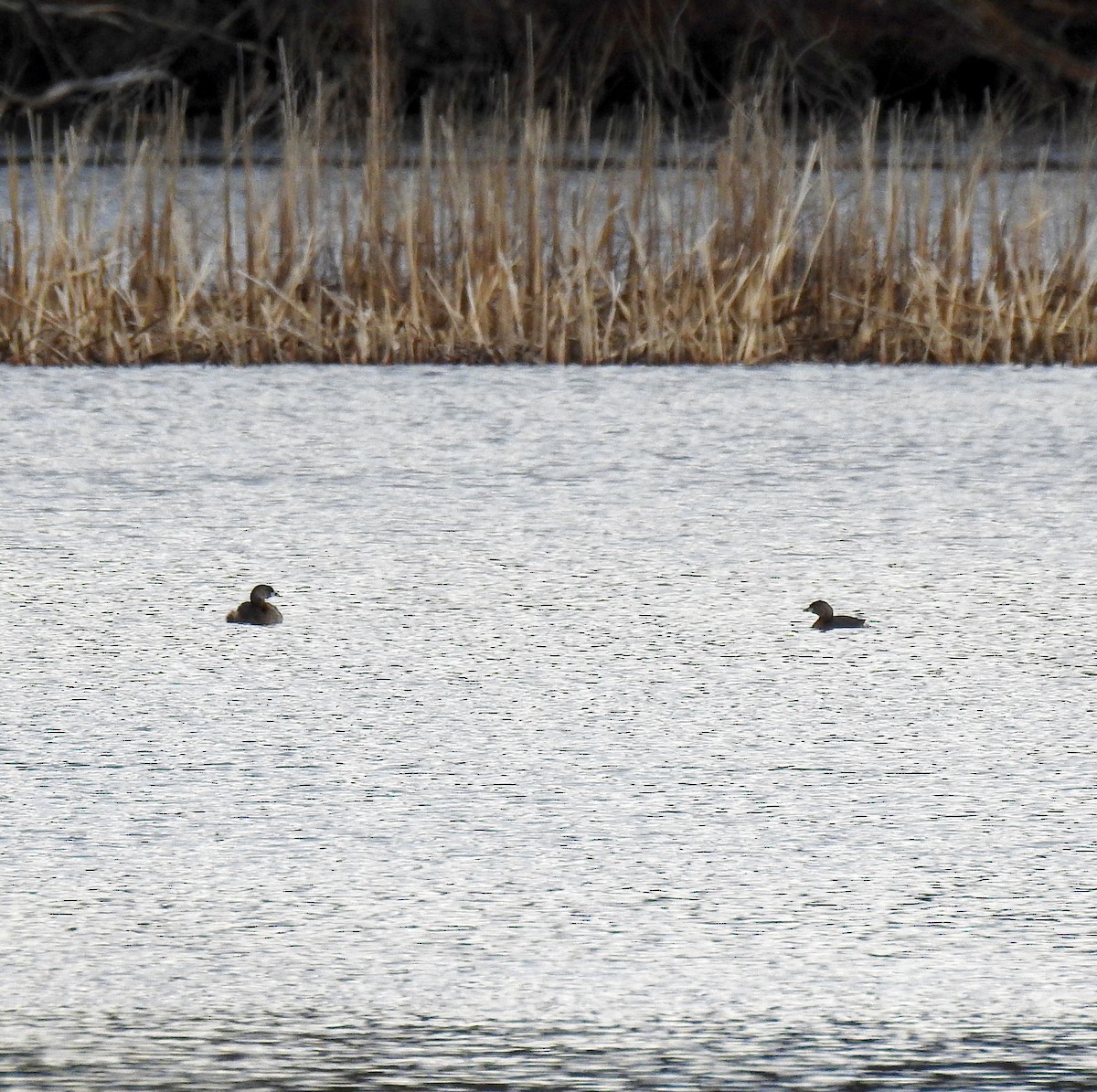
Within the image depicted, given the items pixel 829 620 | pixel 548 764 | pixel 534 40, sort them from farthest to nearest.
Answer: pixel 534 40 → pixel 829 620 → pixel 548 764

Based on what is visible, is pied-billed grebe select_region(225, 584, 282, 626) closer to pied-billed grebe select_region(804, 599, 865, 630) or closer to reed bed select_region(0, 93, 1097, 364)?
pied-billed grebe select_region(804, 599, 865, 630)

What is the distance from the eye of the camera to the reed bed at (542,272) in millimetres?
5105

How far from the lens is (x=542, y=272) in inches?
203

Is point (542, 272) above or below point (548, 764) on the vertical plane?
above

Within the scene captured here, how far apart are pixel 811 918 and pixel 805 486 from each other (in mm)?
1891

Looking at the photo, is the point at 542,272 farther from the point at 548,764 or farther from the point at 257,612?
the point at 548,764

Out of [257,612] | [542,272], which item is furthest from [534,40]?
[257,612]

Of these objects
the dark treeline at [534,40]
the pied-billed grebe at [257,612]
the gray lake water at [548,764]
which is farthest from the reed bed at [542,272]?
the dark treeline at [534,40]

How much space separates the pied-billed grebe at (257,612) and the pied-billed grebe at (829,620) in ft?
1.98

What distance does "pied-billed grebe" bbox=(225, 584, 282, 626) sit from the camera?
9.11 ft

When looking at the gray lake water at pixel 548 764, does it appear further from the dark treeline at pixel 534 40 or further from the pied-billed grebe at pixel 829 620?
the dark treeline at pixel 534 40

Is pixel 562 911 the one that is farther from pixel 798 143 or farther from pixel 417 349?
pixel 798 143

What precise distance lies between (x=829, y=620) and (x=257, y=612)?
641 millimetres

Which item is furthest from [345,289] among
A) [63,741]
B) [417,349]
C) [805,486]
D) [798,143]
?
[798,143]
